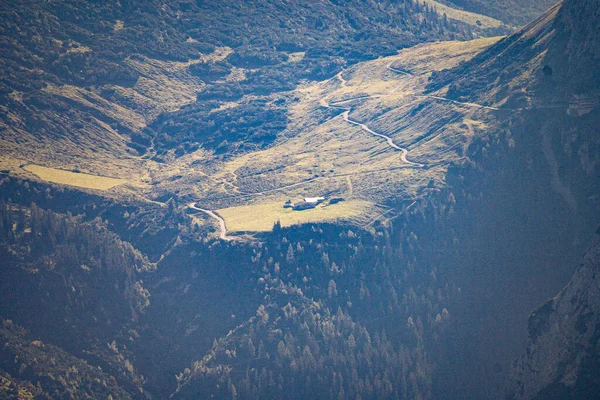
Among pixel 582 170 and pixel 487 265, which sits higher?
pixel 582 170

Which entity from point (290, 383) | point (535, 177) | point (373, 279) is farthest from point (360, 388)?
point (535, 177)

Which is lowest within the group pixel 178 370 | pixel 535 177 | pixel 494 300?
pixel 178 370

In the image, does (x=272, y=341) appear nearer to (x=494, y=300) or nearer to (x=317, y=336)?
(x=317, y=336)

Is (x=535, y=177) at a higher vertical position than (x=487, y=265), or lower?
higher

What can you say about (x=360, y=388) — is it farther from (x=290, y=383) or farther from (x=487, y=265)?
(x=487, y=265)

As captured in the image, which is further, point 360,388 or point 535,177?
point 535,177

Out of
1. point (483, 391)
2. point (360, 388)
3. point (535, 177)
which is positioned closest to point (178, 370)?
point (360, 388)
